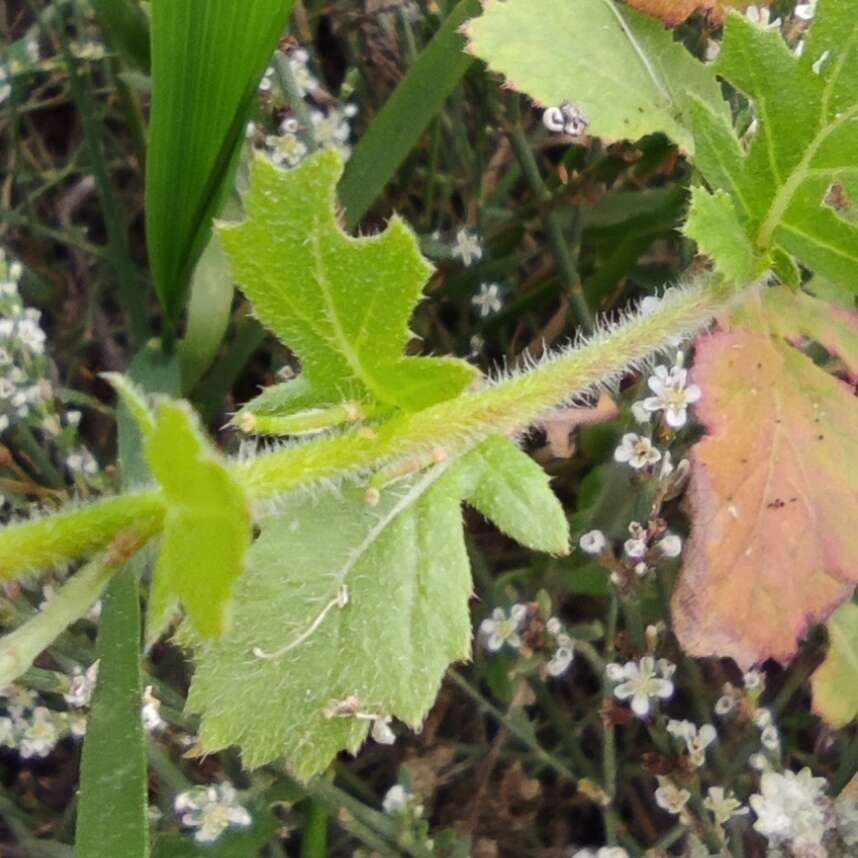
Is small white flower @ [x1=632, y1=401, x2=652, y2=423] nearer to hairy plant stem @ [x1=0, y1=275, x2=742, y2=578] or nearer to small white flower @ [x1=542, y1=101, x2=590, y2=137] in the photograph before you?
hairy plant stem @ [x1=0, y1=275, x2=742, y2=578]

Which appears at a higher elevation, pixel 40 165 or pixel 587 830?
pixel 40 165

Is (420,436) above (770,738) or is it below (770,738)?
above

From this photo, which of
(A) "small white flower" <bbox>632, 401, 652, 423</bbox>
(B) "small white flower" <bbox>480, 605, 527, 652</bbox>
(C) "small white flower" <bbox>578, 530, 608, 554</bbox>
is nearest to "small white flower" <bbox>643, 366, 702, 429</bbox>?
(A) "small white flower" <bbox>632, 401, 652, 423</bbox>

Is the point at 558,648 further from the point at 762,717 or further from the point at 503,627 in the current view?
the point at 762,717

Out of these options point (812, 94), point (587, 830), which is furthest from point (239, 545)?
point (587, 830)

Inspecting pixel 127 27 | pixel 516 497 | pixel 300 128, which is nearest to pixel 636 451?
pixel 516 497

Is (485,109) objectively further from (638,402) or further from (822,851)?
(822,851)
